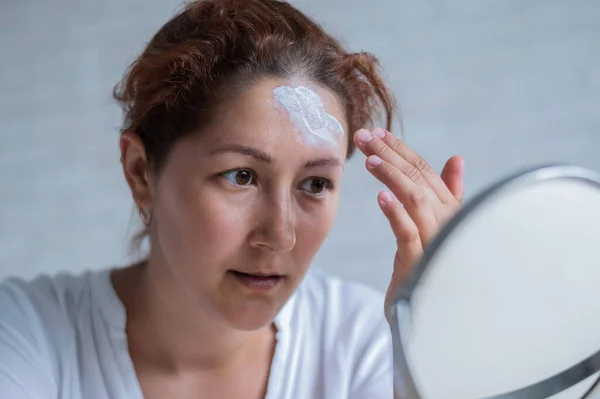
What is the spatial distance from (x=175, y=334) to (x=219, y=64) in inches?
12.1

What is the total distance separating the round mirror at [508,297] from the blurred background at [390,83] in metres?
1.11

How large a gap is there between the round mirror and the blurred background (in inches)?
43.5

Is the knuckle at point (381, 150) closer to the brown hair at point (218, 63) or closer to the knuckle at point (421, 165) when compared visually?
the knuckle at point (421, 165)

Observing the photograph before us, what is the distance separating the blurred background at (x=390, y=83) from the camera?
149 centimetres

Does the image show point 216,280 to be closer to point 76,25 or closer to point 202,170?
point 202,170

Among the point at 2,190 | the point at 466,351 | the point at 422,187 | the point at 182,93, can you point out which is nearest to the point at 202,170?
the point at 182,93

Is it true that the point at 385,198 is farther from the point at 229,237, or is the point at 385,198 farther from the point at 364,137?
the point at 229,237

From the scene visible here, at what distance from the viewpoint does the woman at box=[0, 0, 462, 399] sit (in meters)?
0.74

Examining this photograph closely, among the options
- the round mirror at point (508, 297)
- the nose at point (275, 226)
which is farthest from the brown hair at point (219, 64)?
the round mirror at point (508, 297)

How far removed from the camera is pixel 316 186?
0.78 meters

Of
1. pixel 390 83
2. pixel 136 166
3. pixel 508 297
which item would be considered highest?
pixel 390 83

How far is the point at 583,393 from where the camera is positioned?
455mm

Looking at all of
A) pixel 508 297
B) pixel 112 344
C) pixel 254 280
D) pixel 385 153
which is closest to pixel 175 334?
pixel 112 344

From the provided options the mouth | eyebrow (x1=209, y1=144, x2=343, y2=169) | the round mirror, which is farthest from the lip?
the round mirror
